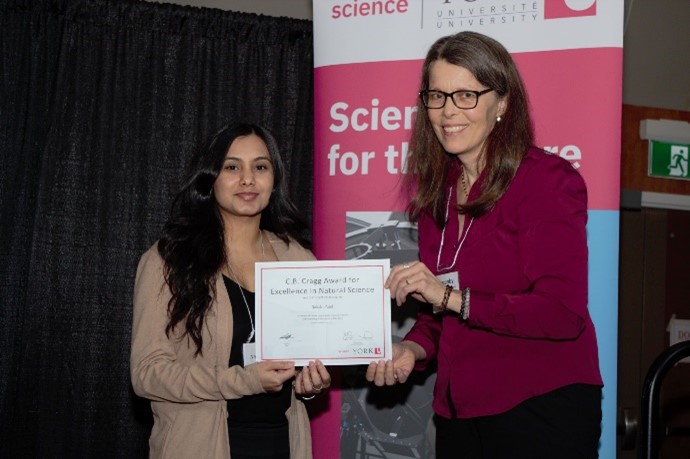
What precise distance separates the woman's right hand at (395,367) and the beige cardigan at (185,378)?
0.37 m

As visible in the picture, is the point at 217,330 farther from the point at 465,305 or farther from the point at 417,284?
the point at 465,305

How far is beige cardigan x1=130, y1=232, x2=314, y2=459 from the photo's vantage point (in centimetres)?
250

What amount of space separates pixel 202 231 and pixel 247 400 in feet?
1.97

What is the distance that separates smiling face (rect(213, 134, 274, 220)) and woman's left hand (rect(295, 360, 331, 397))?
2.07 feet

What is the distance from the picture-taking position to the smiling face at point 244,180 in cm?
280

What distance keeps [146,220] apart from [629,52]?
336cm

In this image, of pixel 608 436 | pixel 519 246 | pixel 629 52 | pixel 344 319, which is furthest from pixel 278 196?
pixel 629 52

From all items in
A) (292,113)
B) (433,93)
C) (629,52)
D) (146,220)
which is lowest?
(146,220)

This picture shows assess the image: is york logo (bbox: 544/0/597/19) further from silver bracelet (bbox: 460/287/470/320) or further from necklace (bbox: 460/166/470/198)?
silver bracelet (bbox: 460/287/470/320)

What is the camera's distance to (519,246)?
2.04 meters

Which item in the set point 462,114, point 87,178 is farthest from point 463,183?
point 87,178

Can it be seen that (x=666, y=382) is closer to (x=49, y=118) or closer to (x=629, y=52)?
(x=629, y=52)

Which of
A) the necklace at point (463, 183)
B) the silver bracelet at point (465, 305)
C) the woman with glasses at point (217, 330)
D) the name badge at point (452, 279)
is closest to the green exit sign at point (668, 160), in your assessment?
the woman with glasses at point (217, 330)

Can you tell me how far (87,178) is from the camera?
4152mm
